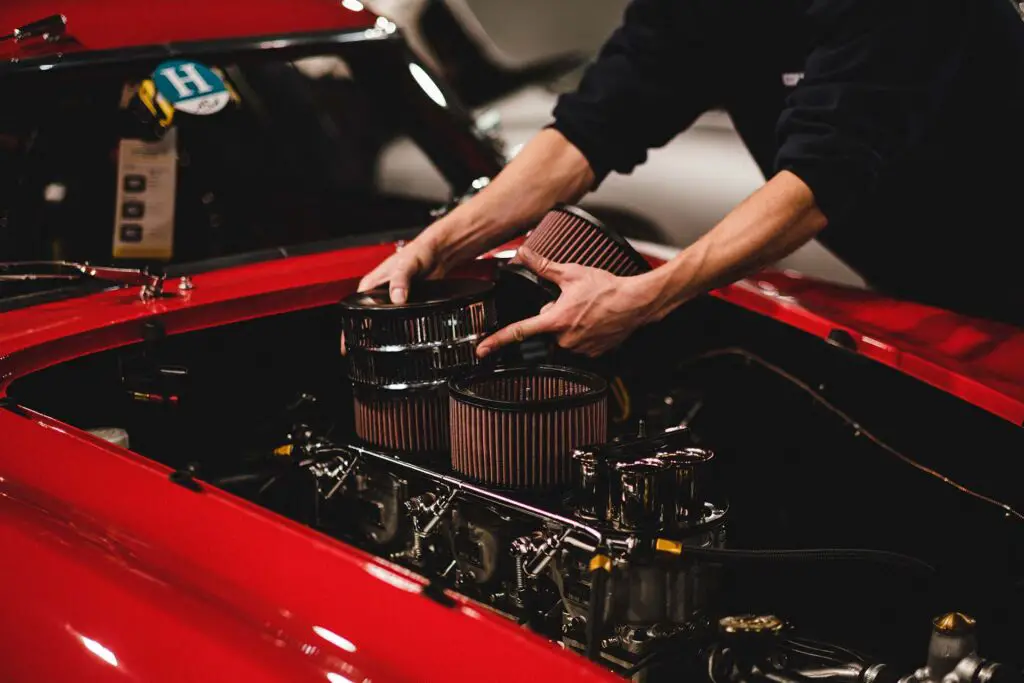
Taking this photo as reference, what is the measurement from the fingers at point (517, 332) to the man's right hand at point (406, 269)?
15cm

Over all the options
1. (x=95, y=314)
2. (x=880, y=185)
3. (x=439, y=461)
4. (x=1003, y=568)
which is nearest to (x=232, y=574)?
(x=439, y=461)

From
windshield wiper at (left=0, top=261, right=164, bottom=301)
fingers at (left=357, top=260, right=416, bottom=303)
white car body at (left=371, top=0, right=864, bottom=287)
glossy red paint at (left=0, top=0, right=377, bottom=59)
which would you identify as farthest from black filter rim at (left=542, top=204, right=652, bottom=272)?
white car body at (left=371, top=0, right=864, bottom=287)

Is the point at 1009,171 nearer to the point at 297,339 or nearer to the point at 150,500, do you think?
the point at 297,339

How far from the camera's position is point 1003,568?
1.22 meters

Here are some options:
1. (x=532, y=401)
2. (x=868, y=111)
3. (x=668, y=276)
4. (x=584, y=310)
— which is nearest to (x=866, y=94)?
(x=868, y=111)

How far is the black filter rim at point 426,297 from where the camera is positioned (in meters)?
1.30

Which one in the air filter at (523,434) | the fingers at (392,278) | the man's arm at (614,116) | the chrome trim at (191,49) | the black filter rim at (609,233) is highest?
the chrome trim at (191,49)

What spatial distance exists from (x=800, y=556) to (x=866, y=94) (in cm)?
62

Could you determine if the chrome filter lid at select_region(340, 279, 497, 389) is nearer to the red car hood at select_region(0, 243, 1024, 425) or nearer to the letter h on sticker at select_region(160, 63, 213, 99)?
the red car hood at select_region(0, 243, 1024, 425)

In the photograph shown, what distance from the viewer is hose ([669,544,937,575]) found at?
3.22 feet

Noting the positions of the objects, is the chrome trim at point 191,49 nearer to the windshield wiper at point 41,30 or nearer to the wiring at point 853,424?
the windshield wiper at point 41,30

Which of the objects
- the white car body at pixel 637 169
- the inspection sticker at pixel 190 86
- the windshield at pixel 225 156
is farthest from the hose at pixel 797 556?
the white car body at pixel 637 169

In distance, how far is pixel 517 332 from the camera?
131 cm

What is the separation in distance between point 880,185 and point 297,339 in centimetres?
86
